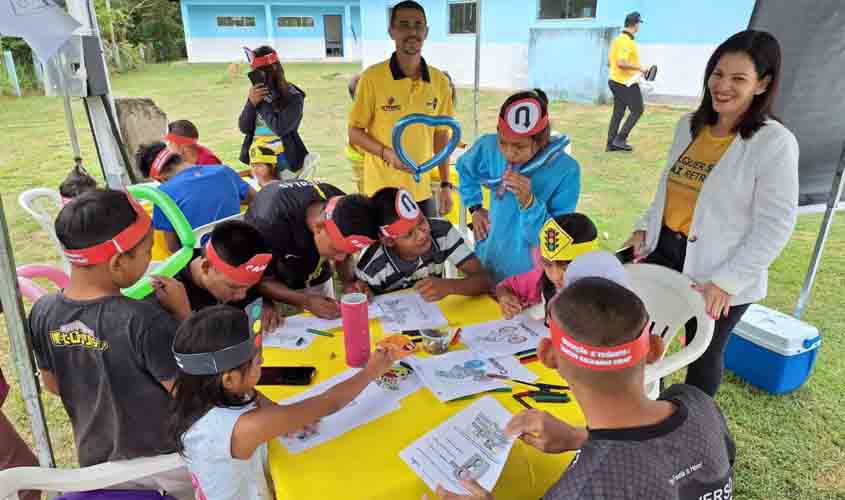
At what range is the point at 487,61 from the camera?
45.9ft

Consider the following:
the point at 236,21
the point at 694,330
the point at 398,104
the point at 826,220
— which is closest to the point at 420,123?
the point at 398,104

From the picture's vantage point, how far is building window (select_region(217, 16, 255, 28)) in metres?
25.3

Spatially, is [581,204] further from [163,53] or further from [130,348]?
[163,53]

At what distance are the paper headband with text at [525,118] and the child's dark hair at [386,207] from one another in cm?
59

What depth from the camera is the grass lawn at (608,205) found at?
261 cm

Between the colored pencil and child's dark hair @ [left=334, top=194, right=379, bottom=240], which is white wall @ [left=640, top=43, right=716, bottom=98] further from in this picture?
the colored pencil

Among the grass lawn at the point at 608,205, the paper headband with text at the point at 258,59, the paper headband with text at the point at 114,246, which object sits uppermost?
the paper headband with text at the point at 258,59

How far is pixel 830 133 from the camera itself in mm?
3531

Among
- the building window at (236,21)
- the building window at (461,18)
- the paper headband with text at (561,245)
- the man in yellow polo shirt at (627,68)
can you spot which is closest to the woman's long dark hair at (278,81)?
the paper headband with text at (561,245)

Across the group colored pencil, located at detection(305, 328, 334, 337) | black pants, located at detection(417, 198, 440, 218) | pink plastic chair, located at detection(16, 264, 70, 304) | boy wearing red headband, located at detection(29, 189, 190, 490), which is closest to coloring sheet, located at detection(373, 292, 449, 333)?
colored pencil, located at detection(305, 328, 334, 337)

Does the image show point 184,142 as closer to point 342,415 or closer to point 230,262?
point 230,262

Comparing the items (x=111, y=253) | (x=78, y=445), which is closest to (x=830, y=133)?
(x=111, y=253)

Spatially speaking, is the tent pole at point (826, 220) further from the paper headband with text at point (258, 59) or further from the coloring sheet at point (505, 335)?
the paper headband with text at point (258, 59)

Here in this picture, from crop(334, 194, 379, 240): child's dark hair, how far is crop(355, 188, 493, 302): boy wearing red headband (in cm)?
6
